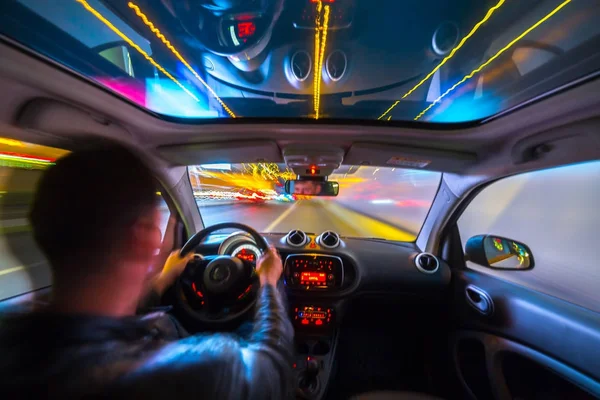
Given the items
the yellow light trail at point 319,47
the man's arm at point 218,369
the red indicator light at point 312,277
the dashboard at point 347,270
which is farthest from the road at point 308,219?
the man's arm at point 218,369

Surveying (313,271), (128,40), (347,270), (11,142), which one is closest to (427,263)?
(347,270)

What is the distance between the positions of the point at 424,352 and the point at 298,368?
1570mm

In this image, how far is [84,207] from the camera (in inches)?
36.5

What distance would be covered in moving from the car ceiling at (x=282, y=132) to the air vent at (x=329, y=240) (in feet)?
3.19

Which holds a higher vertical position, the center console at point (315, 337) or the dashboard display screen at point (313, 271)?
the dashboard display screen at point (313, 271)

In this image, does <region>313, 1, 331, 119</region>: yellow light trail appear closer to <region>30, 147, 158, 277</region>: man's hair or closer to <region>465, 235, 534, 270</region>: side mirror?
<region>30, 147, 158, 277</region>: man's hair

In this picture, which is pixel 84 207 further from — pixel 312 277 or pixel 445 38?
pixel 445 38

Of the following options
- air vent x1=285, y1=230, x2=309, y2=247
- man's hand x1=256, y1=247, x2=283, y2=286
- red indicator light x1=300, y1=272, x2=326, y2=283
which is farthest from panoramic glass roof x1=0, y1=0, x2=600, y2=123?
red indicator light x1=300, y1=272, x2=326, y2=283

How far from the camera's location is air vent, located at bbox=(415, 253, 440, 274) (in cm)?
281

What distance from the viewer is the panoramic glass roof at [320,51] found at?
1.58 meters

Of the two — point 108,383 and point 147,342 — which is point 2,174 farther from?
point 108,383

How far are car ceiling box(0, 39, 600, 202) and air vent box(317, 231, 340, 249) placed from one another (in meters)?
0.97

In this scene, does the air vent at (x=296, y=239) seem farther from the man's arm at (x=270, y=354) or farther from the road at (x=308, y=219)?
the man's arm at (x=270, y=354)

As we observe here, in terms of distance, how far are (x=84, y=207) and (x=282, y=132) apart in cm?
154
